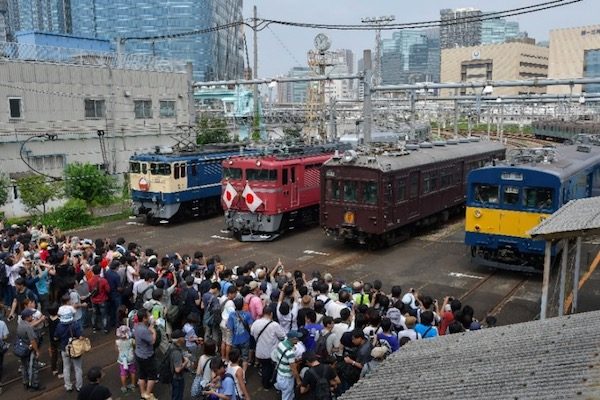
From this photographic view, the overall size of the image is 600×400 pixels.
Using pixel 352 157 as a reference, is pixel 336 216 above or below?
below

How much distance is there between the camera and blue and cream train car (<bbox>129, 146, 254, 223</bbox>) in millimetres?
21516

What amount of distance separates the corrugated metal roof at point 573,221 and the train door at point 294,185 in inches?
426

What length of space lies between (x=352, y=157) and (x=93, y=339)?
9548 millimetres

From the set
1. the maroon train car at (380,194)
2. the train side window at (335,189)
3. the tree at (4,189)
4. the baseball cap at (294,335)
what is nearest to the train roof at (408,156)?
the maroon train car at (380,194)

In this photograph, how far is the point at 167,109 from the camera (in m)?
33.8

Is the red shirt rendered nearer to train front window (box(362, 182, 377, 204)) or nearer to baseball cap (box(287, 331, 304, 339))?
baseball cap (box(287, 331, 304, 339))

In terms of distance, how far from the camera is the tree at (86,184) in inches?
907

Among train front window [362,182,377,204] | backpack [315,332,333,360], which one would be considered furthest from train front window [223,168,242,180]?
backpack [315,332,333,360]

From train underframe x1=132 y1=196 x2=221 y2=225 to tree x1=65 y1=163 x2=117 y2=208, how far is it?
1957mm

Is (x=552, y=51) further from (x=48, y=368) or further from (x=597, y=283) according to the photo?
(x=48, y=368)

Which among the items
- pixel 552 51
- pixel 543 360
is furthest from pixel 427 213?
pixel 552 51

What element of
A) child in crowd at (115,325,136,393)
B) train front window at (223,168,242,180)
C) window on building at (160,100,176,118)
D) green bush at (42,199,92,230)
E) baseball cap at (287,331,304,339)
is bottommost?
green bush at (42,199,92,230)

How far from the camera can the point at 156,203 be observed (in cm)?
2192

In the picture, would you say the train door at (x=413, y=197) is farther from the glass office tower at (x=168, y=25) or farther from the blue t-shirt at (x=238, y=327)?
the glass office tower at (x=168, y=25)
